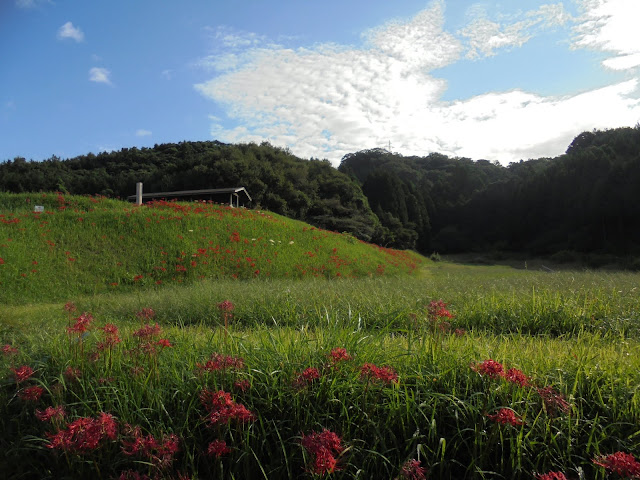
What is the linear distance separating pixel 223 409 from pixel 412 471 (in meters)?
0.87

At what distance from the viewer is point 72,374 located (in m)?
2.46

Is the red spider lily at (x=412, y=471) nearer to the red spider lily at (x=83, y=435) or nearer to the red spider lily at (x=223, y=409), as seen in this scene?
the red spider lily at (x=223, y=409)

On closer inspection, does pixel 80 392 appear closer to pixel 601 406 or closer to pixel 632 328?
pixel 601 406

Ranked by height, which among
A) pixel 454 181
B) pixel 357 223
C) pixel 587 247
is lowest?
pixel 587 247

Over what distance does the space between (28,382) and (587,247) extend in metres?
36.9

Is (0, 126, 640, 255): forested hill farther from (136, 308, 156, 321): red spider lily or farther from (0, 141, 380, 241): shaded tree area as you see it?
(136, 308, 156, 321): red spider lily

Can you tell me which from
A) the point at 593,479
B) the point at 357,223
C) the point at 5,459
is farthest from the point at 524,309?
the point at 357,223

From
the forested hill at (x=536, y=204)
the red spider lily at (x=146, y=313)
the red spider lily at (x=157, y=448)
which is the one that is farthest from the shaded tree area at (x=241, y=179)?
the red spider lily at (x=157, y=448)

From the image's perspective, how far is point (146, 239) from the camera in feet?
39.3

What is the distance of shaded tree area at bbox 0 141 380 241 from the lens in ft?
100

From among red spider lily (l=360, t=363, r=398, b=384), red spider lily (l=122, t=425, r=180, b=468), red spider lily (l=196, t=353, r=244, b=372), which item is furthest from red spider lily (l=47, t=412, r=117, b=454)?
red spider lily (l=360, t=363, r=398, b=384)

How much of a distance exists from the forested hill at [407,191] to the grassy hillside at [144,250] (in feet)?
48.3

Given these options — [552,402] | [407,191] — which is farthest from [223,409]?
[407,191]

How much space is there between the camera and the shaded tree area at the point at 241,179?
3059 cm
